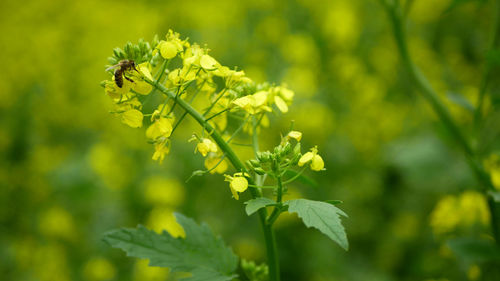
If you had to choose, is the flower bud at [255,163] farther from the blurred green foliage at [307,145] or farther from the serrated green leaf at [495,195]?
the blurred green foliage at [307,145]

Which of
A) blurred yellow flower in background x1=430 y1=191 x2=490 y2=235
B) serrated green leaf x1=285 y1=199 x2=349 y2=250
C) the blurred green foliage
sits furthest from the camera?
the blurred green foliage

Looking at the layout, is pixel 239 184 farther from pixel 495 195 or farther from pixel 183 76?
pixel 495 195

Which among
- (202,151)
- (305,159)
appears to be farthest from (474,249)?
(202,151)

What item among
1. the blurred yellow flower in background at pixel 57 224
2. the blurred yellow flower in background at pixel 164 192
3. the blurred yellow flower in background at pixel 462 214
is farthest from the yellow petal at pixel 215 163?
the blurred yellow flower in background at pixel 57 224

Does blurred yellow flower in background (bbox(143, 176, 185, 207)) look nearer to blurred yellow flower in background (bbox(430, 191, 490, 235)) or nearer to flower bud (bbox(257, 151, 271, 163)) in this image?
blurred yellow flower in background (bbox(430, 191, 490, 235))

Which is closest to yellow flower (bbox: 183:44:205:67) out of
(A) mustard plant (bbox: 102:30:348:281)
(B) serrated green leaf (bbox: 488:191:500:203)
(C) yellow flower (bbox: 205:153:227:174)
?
(A) mustard plant (bbox: 102:30:348:281)

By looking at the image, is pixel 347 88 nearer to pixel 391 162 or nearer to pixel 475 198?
pixel 391 162
